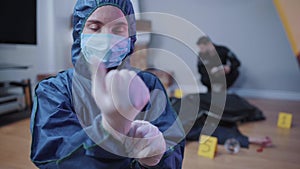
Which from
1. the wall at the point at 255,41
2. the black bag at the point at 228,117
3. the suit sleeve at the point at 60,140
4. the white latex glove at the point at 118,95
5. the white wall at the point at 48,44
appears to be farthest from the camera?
the wall at the point at 255,41

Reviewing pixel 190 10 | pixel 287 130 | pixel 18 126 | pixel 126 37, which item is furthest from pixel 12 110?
pixel 190 10

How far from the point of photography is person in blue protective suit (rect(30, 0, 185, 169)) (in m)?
0.29

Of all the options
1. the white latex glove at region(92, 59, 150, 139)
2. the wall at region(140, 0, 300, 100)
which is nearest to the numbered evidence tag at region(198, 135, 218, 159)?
the white latex glove at region(92, 59, 150, 139)

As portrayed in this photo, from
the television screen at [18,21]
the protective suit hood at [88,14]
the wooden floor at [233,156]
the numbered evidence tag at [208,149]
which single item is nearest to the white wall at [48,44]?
the television screen at [18,21]

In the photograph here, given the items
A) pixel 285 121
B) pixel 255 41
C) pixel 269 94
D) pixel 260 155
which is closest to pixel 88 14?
pixel 260 155

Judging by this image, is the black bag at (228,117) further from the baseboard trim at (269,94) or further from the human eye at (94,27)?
the baseboard trim at (269,94)

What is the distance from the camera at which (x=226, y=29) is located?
113 inches

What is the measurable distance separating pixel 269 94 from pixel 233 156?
189 cm

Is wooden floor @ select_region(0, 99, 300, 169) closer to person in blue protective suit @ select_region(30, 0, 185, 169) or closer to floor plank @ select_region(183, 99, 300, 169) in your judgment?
floor plank @ select_region(183, 99, 300, 169)

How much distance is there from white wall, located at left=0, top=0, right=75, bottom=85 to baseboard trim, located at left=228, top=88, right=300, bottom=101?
171cm

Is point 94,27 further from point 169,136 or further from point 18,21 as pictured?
point 18,21

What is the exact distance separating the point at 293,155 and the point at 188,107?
2.85 feet

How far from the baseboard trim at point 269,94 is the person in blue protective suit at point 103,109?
2.52 metres

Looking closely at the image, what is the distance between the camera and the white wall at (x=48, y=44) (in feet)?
6.68
